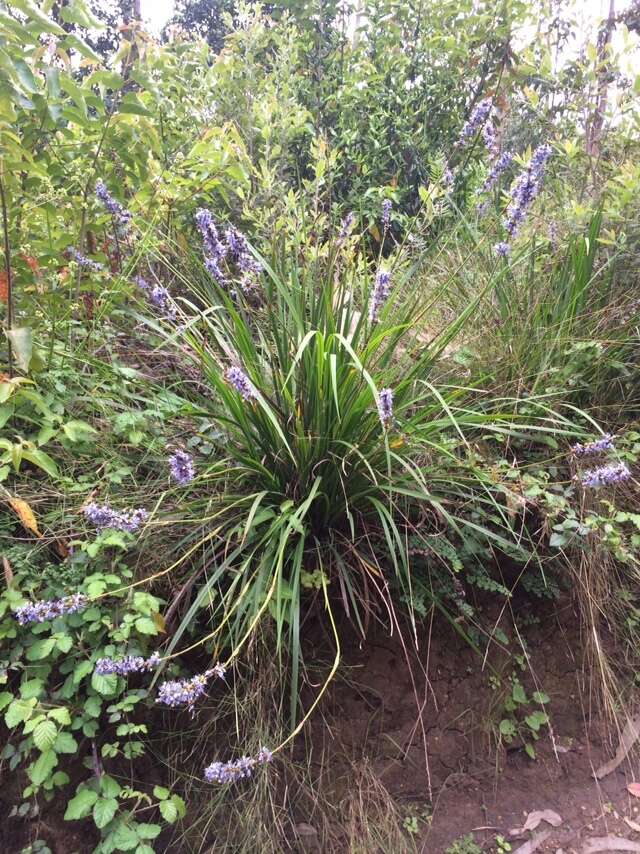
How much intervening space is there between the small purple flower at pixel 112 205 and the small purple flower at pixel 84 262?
0.63ft

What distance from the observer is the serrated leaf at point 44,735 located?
1.28 metres

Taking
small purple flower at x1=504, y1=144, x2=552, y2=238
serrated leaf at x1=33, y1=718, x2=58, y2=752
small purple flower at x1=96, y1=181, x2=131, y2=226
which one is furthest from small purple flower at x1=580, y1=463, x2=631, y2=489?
small purple flower at x1=96, y1=181, x2=131, y2=226

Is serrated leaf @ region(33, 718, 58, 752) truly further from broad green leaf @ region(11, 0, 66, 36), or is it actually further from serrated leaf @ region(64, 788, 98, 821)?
broad green leaf @ region(11, 0, 66, 36)

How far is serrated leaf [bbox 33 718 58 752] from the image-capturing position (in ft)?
4.18

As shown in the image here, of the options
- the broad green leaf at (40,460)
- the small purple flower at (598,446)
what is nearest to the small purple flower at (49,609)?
the broad green leaf at (40,460)

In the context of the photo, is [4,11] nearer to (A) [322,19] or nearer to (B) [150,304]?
(B) [150,304]

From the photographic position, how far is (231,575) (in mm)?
1734

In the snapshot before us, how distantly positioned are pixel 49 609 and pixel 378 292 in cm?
141

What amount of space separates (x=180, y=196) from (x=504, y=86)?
2.63 meters

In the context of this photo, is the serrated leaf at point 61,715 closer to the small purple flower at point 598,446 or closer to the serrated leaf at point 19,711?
the serrated leaf at point 19,711

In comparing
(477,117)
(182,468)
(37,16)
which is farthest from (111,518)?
(477,117)

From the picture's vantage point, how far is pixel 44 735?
1280 millimetres

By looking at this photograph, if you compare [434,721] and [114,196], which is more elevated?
[114,196]

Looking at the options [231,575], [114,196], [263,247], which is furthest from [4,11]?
[231,575]
